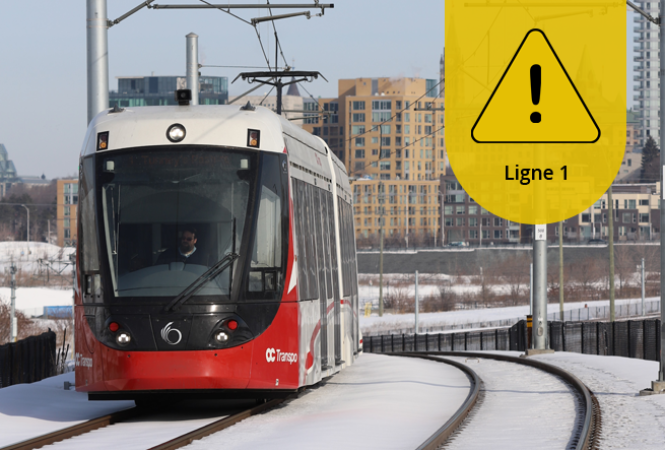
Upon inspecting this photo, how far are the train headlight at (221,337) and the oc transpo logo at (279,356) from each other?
0.53 metres

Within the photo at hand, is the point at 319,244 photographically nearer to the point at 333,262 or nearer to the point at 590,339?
the point at 333,262

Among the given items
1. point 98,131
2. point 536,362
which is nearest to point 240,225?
point 98,131

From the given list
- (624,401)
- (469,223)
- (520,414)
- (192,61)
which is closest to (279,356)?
(520,414)

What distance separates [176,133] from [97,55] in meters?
4.84

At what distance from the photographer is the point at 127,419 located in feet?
39.8

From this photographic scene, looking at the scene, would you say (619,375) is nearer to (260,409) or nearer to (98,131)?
(260,409)

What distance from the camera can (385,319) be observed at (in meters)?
76.8

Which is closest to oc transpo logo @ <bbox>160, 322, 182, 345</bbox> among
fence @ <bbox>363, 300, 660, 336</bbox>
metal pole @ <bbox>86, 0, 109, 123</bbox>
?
metal pole @ <bbox>86, 0, 109, 123</bbox>

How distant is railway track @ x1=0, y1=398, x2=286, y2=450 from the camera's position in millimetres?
9336

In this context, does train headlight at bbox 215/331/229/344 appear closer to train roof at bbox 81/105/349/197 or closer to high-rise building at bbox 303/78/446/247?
train roof at bbox 81/105/349/197

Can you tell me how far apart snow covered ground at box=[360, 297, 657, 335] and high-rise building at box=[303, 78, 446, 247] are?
6993cm

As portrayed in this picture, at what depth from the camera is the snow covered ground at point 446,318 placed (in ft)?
236

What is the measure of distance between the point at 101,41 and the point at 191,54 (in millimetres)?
7923

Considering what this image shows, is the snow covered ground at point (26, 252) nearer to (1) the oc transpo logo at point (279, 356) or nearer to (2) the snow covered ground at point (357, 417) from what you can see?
(2) the snow covered ground at point (357, 417)
